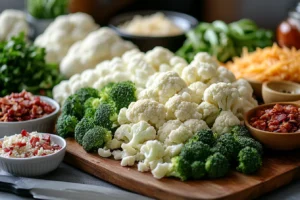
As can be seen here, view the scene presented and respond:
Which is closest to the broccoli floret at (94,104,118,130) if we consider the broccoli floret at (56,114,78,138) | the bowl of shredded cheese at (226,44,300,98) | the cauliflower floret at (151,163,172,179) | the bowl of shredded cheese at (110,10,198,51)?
the broccoli floret at (56,114,78,138)

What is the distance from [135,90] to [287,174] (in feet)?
2.59

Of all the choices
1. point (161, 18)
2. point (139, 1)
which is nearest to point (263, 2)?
point (139, 1)

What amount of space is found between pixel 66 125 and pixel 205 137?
2.23 feet

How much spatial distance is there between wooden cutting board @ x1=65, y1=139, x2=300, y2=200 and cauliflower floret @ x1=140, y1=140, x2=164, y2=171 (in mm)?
40

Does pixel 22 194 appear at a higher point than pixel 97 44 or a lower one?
lower

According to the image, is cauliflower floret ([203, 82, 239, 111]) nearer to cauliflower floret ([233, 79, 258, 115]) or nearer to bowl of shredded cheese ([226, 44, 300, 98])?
cauliflower floret ([233, 79, 258, 115])

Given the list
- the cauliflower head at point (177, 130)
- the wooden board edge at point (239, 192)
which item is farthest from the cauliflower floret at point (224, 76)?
the wooden board edge at point (239, 192)

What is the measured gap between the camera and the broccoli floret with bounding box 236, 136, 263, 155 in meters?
2.19

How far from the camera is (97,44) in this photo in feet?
10.5

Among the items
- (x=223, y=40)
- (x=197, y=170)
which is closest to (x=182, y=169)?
(x=197, y=170)

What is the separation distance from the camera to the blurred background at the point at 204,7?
14.4 ft

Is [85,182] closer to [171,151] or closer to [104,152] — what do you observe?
[104,152]

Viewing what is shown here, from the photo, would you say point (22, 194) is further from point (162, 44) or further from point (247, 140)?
point (162, 44)

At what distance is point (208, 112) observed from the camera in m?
2.33
